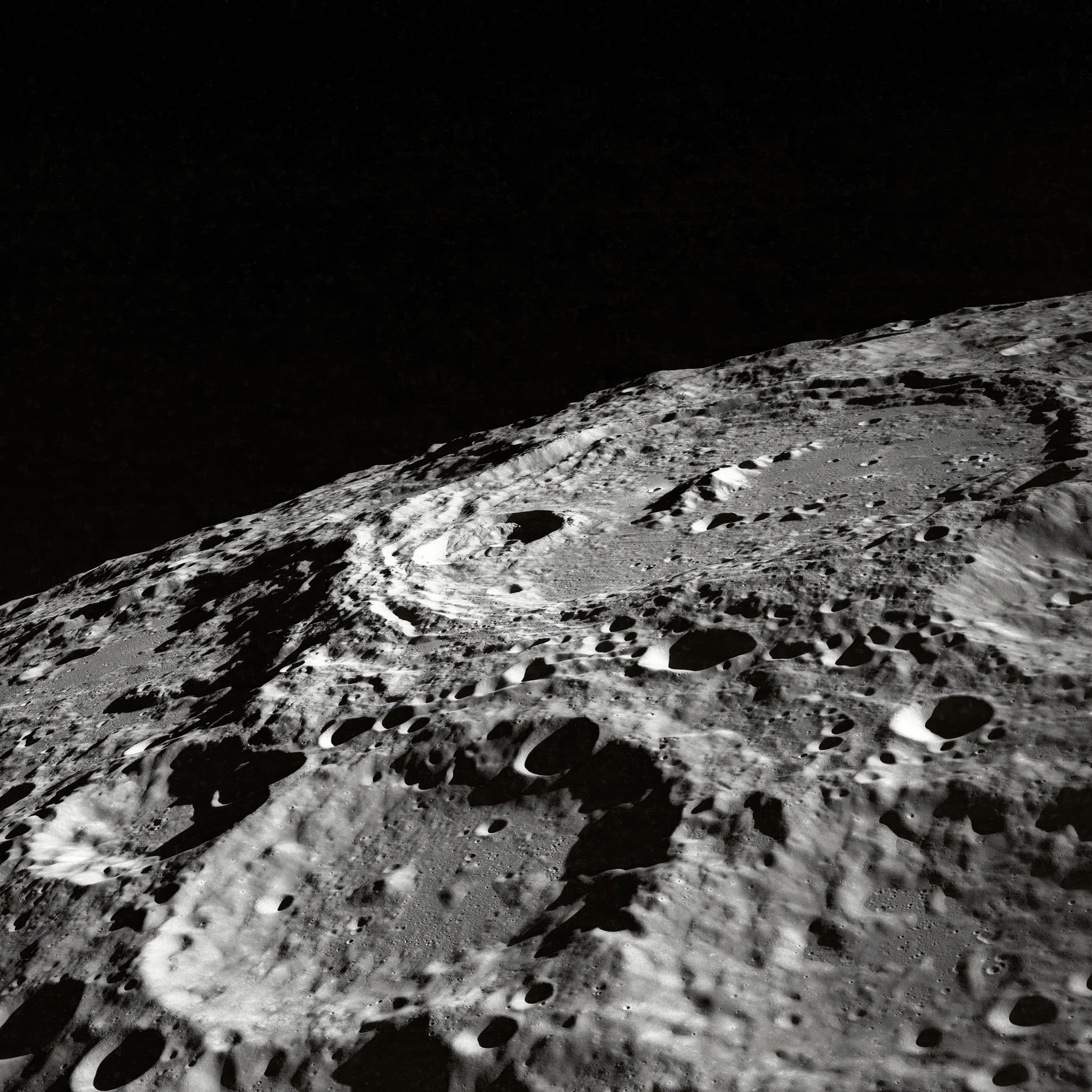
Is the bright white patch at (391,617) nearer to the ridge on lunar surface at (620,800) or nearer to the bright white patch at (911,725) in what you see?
the ridge on lunar surface at (620,800)

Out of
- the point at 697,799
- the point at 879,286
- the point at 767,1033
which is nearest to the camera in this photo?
the point at 767,1033

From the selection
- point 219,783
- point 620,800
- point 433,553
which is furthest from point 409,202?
point 620,800

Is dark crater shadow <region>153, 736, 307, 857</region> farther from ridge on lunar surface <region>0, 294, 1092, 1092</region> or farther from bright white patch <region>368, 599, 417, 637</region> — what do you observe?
bright white patch <region>368, 599, 417, 637</region>

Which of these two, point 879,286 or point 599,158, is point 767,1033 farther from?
point 599,158

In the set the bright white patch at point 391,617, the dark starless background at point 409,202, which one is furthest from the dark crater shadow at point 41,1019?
the dark starless background at point 409,202

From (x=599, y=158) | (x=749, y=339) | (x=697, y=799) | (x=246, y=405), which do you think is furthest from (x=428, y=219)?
(x=697, y=799)

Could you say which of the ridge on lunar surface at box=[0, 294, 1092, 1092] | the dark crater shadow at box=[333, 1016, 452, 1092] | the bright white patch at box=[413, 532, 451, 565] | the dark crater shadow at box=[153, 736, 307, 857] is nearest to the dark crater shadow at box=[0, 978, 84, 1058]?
the ridge on lunar surface at box=[0, 294, 1092, 1092]

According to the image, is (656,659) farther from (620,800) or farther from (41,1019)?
(41,1019)
